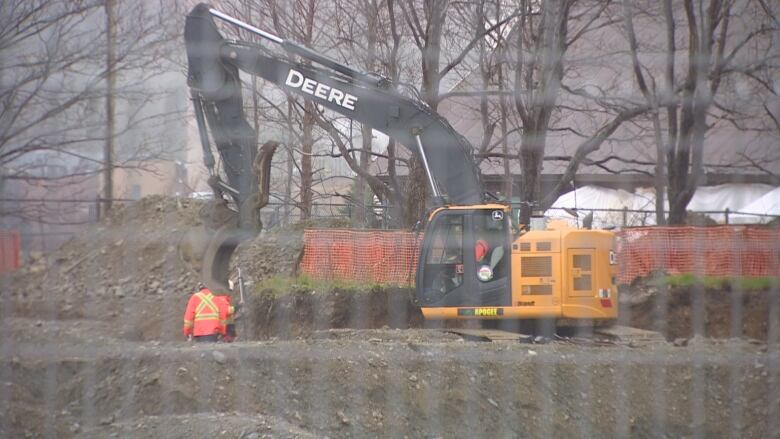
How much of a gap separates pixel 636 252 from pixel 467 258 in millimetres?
1120

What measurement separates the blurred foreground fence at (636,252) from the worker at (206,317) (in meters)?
0.62

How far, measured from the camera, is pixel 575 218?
380cm

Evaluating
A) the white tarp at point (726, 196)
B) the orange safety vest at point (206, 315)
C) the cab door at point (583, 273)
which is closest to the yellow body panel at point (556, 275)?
the cab door at point (583, 273)

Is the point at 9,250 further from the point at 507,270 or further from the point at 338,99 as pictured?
the point at 507,270

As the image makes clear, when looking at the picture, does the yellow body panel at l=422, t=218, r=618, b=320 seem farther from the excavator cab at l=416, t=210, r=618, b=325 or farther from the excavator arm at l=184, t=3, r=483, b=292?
the excavator arm at l=184, t=3, r=483, b=292

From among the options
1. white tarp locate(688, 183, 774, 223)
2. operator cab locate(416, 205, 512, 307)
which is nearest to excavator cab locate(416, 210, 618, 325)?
operator cab locate(416, 205, 512, 307)

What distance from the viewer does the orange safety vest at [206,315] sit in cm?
325

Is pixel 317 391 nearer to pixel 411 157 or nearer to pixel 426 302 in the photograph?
pixel 426 302

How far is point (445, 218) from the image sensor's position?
10.7 feet

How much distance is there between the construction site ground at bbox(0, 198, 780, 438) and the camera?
7.03 ft

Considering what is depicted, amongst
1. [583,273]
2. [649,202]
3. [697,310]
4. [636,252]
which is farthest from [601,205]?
[697,310]

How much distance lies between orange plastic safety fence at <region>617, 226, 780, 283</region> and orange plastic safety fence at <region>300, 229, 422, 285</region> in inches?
34.0

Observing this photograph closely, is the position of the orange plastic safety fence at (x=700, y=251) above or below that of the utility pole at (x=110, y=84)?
below

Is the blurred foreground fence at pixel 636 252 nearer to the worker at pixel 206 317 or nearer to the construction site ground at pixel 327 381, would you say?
the construction site ground at pixel 327 381
